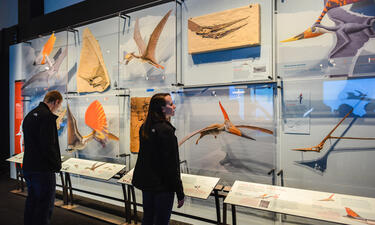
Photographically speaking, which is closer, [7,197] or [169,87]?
[169,87]

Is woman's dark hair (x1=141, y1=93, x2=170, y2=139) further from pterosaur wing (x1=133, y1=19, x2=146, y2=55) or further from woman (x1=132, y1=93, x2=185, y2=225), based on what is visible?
pterosaur wing (x1=133, y1=19, x2=146, y2=55)

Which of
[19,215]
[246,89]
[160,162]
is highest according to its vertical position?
[246,89]

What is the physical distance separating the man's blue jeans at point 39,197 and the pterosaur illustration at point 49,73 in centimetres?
251

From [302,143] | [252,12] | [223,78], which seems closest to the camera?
Answer: [302,143]

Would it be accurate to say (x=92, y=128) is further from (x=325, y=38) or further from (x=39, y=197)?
(x=325, y=38)

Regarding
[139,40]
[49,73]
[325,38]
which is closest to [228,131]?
[325,38]

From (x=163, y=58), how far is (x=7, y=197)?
136 inches

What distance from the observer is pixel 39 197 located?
8.20ft

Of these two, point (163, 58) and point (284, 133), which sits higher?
point (163, 58)

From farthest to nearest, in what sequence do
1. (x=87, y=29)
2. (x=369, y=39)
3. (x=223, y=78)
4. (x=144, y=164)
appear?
(x=87, y=29), (x=223, y=78), (x=369, y=39), (x=144, y=164)

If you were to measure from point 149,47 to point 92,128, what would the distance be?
1.59 meters

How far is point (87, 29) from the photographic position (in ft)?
13.8

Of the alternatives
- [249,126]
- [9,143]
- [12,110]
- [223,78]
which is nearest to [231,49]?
[223,78]

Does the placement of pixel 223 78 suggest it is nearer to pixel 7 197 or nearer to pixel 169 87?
pixel 169 87
